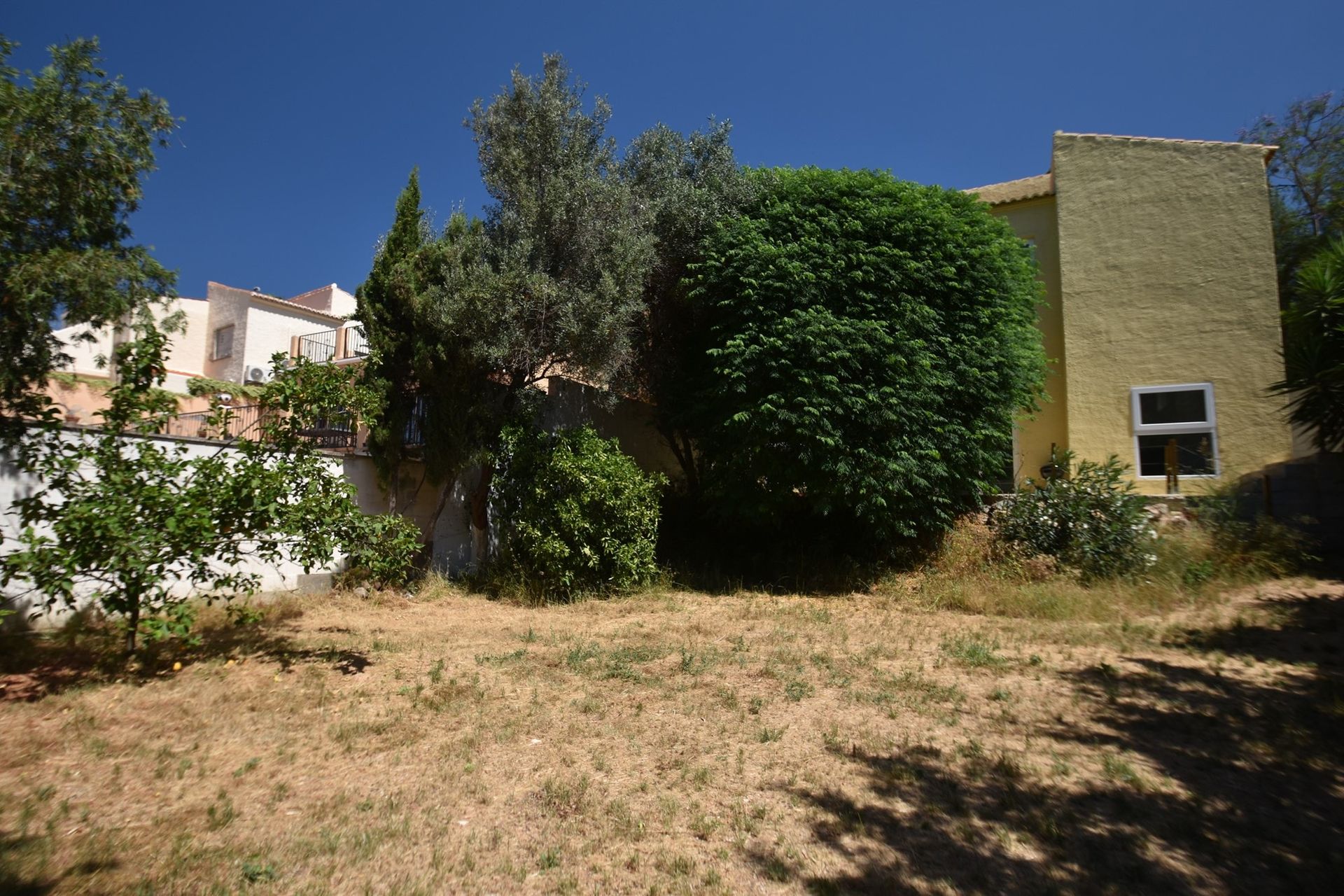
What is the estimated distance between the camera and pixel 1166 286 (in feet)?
42.4

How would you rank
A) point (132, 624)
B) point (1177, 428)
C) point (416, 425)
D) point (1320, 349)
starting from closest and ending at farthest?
point (132, 624) < point (1320, 349) < point (416, 425) < point (1177, 428)

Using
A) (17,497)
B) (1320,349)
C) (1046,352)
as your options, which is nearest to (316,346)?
(17,497)

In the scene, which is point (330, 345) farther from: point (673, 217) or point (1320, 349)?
point (1320, 349)

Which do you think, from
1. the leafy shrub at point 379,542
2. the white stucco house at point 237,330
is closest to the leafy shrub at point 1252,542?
the leafy shrub at point 379,542

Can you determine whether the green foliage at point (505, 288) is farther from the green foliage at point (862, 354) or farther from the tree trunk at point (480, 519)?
the green foliage at point (862, 354)

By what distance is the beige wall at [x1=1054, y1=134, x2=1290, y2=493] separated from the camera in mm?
12438

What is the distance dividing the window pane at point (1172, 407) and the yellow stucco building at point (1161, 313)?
2 cm

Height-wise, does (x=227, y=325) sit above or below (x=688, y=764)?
above

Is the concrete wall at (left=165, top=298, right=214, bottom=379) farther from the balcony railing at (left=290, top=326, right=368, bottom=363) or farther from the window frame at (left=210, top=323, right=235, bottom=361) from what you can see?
the balcony railing at (left=290, top=326, right=368, bottom=363)

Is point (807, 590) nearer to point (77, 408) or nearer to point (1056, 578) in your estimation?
point (1056, 578)

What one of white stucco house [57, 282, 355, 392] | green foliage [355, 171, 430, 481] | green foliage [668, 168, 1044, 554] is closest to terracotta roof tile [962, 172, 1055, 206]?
green foliage [668, 168, 1044, 554]

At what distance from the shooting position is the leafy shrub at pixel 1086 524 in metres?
10.2

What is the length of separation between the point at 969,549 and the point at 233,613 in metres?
9.19

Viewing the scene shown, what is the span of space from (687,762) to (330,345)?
68.6 feet
